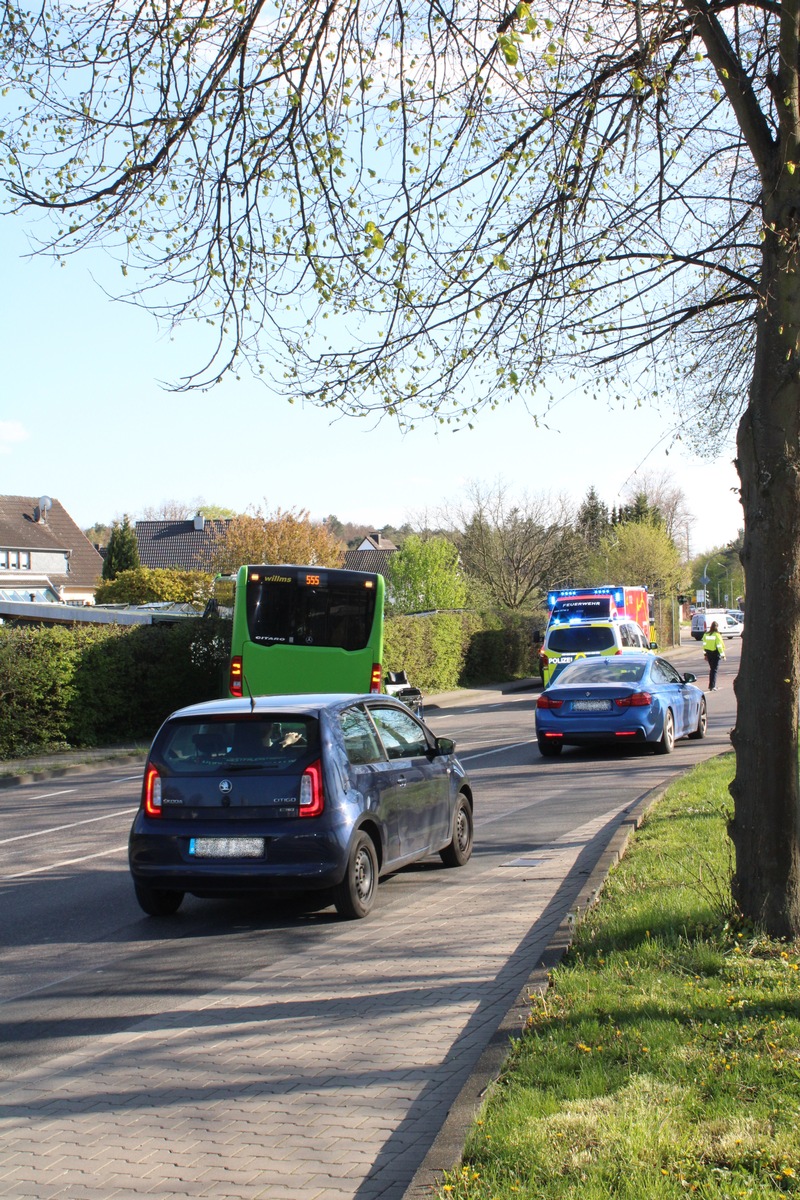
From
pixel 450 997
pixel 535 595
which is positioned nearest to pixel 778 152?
pixel 450 997

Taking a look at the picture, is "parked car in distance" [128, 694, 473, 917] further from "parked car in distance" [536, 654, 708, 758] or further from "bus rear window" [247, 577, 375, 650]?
"bus rear window" [247, 577, 375, 650]

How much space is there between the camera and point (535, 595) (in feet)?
200

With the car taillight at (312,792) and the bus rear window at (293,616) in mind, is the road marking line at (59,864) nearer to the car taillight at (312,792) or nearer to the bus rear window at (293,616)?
the car taillight at (312,792)

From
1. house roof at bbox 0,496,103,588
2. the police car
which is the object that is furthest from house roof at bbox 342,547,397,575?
the police car

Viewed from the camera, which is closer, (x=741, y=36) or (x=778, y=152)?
(x=778, y=152)

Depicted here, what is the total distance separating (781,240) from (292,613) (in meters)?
15.9

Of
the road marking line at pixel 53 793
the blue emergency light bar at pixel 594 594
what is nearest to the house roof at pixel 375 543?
the blue emergency light bar at pixel 594 594

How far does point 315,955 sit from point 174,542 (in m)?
85.2

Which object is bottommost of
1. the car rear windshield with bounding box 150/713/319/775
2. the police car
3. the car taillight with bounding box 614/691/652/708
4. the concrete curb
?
the concrete curb

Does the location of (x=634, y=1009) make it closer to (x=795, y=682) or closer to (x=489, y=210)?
(x=795, y=682)

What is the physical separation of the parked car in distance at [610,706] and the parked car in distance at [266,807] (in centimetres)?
957

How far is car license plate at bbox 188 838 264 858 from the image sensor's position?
27.3 ft

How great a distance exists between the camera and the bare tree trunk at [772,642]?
6258mm

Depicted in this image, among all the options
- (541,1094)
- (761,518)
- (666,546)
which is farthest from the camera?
(666,546)
